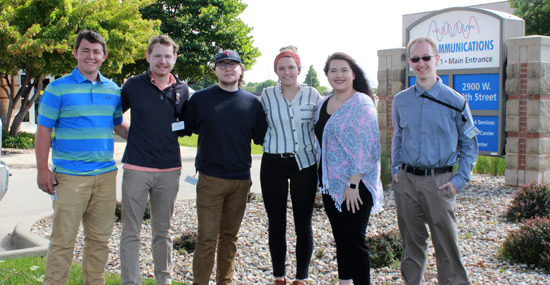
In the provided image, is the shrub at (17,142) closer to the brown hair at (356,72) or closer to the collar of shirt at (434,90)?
the brown hair at (356,72)

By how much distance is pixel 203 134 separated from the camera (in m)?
3.82

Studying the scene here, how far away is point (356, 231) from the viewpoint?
3.51 metres

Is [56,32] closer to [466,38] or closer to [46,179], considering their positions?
[466,38]

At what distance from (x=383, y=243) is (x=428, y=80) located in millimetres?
1986

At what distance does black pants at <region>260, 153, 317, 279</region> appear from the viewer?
3863 mm

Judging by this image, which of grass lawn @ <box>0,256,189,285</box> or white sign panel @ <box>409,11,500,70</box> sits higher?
white sign panel @ <box>409,11,500,70</box>

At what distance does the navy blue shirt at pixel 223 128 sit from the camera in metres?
3.78

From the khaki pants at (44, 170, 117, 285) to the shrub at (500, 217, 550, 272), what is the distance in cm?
383

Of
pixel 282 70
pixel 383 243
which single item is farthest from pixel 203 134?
pixel 383 243

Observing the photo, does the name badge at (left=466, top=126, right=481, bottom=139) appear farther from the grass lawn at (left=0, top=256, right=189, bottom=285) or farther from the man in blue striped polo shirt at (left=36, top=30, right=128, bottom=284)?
the grass lawn at (left=0, top=256, right=189, bottom=285)

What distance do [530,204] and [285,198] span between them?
405 cm

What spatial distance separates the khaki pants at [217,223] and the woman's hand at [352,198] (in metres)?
0.91

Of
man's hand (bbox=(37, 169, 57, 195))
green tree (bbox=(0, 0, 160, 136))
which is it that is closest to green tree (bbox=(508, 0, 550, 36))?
green tree (bbox=(0, 0, 160, 136))

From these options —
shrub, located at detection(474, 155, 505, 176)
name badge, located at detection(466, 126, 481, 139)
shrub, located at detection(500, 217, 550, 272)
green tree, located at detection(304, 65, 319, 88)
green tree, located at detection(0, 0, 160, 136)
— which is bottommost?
shrub, located at detection(500, 217, 550, 272)
